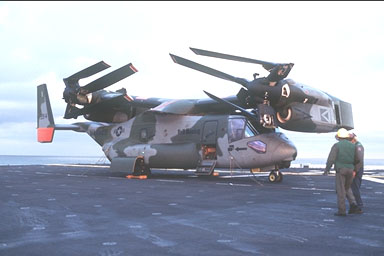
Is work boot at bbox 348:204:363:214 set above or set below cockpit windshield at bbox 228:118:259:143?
below

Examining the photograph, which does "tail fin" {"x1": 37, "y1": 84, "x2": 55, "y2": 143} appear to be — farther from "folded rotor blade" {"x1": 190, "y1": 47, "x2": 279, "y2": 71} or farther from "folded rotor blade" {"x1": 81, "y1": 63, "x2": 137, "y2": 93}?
"folded rotor blade" {"x1": 190, "y1": 47, "x2": 279, "y2": 71}

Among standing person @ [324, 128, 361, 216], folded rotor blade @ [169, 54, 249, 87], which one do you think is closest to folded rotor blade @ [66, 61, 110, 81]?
folded rotor blade @ [169, 54, 249, 87]

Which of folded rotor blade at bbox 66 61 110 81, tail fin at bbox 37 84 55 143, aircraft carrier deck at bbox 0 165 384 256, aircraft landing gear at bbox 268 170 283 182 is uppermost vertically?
folded rotor blade at bbox 66 61 110 81

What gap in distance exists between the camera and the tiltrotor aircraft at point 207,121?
50.3ft

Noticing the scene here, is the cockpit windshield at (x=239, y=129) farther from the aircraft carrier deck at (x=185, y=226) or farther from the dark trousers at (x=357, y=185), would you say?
the dark trousers at (x=357, y=185)

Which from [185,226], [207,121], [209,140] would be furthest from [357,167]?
[207,121]

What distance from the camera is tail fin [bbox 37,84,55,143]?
1005 inches

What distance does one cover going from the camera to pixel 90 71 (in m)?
18.7

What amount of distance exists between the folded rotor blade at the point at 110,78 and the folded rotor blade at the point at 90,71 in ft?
1.56

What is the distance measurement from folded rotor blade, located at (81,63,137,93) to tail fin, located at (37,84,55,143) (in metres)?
7.29

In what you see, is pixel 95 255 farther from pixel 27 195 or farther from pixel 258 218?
pixel 27 195

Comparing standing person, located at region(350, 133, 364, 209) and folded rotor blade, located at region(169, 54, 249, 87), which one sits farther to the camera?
folded rotor blade, located at region(169, 54, 249, 87)

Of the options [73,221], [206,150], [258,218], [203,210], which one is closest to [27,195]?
[73,221]

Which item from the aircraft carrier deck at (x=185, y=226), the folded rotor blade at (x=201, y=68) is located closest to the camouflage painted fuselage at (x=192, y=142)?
the folded rotor blade at (x=201, y=68)
